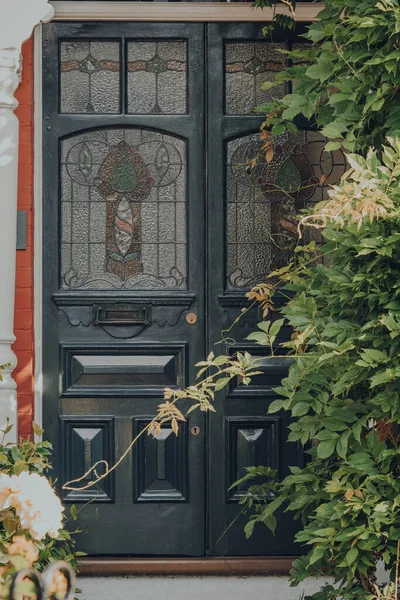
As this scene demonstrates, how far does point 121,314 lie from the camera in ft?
17.1

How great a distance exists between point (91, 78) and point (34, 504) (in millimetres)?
2813

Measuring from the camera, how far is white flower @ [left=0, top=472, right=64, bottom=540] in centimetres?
304

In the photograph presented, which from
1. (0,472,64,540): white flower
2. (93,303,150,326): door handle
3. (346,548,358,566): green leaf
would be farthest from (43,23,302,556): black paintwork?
(0,472,64,540): white flower

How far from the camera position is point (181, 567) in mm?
5141

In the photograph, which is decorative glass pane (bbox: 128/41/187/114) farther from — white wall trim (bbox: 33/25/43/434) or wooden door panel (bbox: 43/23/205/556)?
white wall trim (bbox: 33/25/43/434)

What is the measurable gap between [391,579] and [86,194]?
2.48 meters

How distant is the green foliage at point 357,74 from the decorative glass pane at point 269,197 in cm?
88

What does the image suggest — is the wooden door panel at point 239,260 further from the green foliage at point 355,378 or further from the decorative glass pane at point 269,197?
the green foliage at point 355,378

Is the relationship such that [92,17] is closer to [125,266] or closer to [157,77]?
[157,77]

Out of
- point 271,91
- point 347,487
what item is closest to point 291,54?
point 271,91

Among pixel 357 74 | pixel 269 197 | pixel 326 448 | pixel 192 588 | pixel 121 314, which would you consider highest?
pixel 357 74

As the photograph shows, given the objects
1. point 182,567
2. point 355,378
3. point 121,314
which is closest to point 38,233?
point 121,314

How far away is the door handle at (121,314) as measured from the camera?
5180 millimetres

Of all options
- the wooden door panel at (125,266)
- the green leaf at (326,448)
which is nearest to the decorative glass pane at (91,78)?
the wooden door panel at (125,266)
